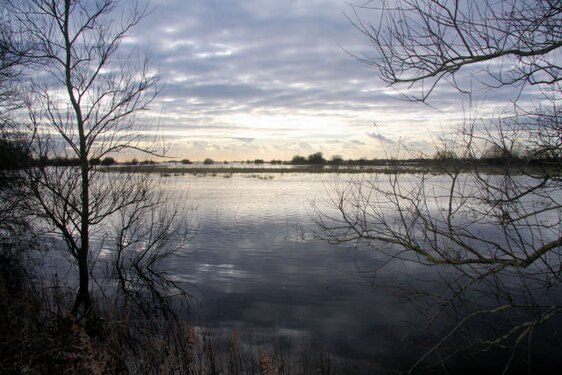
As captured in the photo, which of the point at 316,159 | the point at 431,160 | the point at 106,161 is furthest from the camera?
the point at 316,159

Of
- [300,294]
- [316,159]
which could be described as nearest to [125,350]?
[300,294]

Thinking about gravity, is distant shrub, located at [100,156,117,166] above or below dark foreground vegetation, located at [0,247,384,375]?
above

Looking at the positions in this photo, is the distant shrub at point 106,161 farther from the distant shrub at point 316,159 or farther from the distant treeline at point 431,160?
the distant shrub at point 316,159

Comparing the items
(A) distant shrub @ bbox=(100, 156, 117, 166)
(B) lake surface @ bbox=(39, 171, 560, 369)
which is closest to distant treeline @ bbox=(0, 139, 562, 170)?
(A) distant shrub @ bbox=(100, 156, 117, 166)

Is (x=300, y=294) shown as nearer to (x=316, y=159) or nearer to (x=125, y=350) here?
(x=125, y=350)

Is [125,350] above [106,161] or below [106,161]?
below

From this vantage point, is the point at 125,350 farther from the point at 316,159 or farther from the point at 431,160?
the point at 316,159

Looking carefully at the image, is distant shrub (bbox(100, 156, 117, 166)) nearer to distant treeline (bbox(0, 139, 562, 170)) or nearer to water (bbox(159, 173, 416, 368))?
distant treeline (bbox(0, 139, 562, 170))

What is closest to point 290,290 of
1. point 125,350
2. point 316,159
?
point 125,350

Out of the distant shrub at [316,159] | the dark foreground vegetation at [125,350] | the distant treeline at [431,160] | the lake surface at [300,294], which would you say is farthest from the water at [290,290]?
the distant shrub at [316,159]

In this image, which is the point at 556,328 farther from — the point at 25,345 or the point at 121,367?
the point at 25,345

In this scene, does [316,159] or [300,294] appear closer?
[300,294]

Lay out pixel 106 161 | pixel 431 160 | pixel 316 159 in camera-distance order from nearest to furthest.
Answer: pixel 431 160, pixel 106 161, pixel 316 159

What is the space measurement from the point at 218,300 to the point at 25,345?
4865 millimetres
